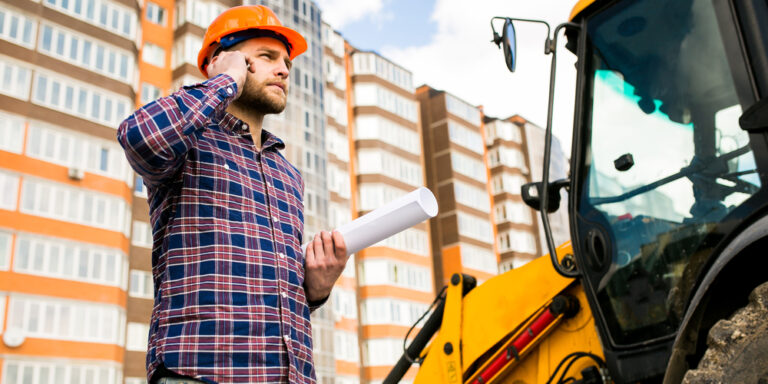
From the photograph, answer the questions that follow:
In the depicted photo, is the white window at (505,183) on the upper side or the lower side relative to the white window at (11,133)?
upper

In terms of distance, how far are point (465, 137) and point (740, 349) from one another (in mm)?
47451

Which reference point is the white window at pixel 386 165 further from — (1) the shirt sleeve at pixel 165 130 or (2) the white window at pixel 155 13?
(1) the shirt sleeve at pixel 165 130

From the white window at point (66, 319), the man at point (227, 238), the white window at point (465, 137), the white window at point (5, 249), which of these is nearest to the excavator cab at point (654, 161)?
the man at point (227, 238)

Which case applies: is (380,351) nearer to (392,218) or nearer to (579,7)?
(579,7)

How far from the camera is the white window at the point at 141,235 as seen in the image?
27.2 m

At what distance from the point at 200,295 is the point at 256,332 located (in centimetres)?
20

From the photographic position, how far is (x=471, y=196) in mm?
Result: 48031

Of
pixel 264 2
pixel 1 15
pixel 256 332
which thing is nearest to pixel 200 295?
pixel 256 332

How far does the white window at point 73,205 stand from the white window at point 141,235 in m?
0.94

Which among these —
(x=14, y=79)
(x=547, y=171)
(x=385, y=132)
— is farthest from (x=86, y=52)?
(x=547, y=171)

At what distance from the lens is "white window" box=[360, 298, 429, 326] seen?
3834cm

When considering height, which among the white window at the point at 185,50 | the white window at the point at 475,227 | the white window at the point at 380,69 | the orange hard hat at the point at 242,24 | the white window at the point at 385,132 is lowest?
the orange hard hat at the point at 242,24

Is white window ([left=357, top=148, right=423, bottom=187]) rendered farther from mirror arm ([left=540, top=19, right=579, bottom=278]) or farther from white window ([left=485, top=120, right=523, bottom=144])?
mirror arm ([left=540, top=19, right=579, bottom=278])

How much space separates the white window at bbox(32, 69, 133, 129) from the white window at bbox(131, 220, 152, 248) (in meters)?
3.80
